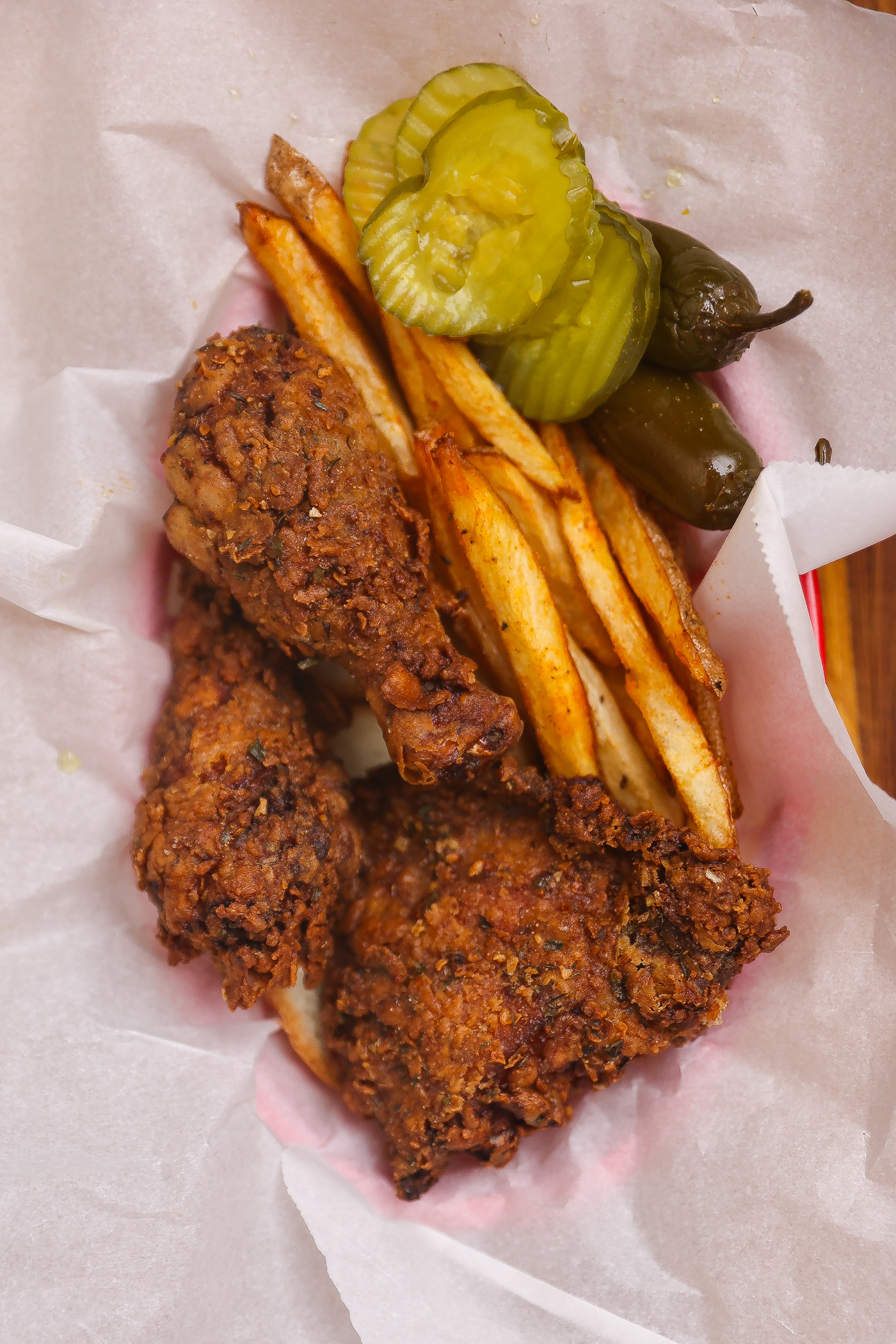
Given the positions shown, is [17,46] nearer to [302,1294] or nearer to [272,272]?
[272,272]

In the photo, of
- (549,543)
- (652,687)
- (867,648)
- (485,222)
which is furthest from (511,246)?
(867,648)

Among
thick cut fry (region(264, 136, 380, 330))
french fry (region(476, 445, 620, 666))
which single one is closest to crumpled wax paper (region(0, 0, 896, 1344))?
thick cut fry (region(264, 136, 380, 330))

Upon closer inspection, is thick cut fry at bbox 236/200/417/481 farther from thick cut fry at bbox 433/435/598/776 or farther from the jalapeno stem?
the jalapeno stem

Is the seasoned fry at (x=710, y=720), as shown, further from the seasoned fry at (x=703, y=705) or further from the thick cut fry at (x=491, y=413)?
the thick cut fry at (x=491, y=413)

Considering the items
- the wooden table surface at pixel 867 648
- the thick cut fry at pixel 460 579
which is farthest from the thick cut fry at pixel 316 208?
the wooden table surface at pixel 867 648

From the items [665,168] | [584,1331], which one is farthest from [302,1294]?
[665,168]

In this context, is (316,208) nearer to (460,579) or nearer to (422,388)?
(422,388)
